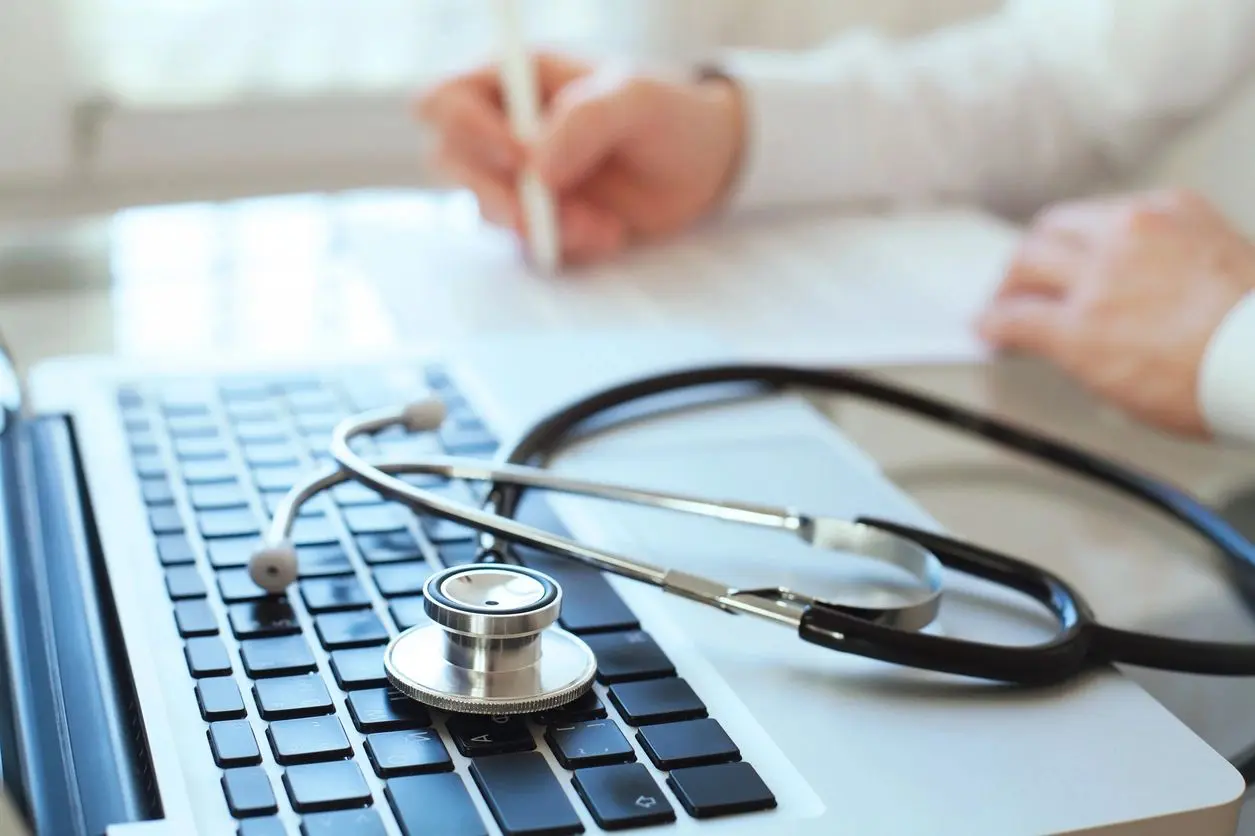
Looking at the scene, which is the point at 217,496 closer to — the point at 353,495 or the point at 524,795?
the point at 353,495

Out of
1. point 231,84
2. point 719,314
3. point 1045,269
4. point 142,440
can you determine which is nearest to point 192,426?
point 142,440

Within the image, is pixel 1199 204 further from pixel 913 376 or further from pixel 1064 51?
pixel 1064 51

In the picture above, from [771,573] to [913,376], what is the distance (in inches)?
11.0

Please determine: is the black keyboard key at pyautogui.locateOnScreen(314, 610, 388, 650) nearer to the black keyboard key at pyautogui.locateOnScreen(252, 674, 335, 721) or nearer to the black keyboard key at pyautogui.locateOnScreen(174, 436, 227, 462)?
the black keyboard key at pyautogui.locateOnScreen(252, 674, 335, 721)

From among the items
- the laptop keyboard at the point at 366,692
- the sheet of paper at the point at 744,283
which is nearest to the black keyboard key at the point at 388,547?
the laptop keyboard at the point at 366,692

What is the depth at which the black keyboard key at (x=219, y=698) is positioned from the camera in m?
0.37

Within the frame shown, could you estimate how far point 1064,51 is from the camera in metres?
1.02

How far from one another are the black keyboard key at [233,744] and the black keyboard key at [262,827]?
23 millimetres

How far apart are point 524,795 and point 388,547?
155 millimetres

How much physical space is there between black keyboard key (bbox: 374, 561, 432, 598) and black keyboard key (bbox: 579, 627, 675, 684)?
0.06m

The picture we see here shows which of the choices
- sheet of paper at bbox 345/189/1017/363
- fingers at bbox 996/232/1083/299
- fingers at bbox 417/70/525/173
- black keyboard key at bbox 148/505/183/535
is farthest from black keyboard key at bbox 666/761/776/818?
fingers at bbox 417/70/525/173

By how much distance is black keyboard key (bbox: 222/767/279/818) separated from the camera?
0.33 metres

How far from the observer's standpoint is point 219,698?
37cm

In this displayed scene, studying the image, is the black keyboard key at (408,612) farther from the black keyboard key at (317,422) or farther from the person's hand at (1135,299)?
the person's hand at (1135,299)
